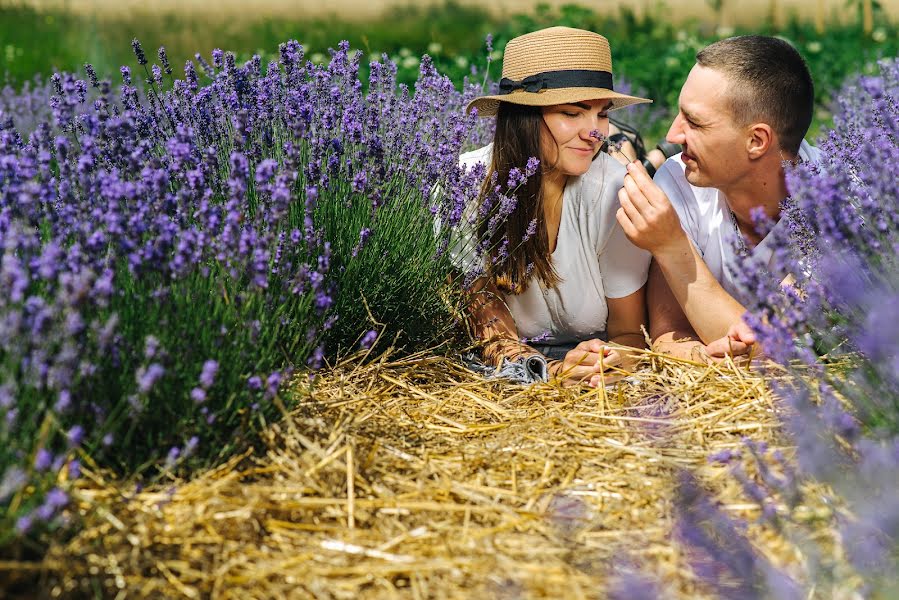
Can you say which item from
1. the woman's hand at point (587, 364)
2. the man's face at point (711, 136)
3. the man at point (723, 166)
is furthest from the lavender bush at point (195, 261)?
the man's face at point (711, 136)

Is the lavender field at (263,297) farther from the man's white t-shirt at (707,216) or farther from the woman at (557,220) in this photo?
the man's white t-shirt at (707,216)

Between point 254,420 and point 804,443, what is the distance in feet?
3.78

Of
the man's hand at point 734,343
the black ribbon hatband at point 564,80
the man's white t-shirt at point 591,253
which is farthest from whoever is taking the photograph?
the man's white t-shirt at point 591,253

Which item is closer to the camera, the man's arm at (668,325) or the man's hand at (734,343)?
the man's hand at (734,343)

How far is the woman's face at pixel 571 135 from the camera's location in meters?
3.09

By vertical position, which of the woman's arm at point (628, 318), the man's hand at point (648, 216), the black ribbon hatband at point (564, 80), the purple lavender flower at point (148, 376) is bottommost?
Result: the woman's arm at point (628, 318)

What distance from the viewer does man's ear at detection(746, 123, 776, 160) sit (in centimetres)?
310

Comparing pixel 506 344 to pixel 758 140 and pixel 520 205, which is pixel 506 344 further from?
pixel 758 140

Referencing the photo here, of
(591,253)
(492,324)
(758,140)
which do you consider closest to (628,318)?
(591,253)

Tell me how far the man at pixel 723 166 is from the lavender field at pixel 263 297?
0.77 ft

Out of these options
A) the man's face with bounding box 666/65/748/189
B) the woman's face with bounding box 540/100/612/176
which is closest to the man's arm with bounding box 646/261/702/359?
the man's face with bounding box 666/65/748/189

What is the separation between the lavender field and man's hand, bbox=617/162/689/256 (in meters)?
0.35

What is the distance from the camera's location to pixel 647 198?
116 inches

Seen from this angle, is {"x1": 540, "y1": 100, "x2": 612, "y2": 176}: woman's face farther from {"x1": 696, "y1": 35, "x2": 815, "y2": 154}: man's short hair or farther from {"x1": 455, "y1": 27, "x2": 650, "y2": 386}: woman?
{"x1": 696, "y1": 35, "x2": 815, "y2": 154}: man's short hair
